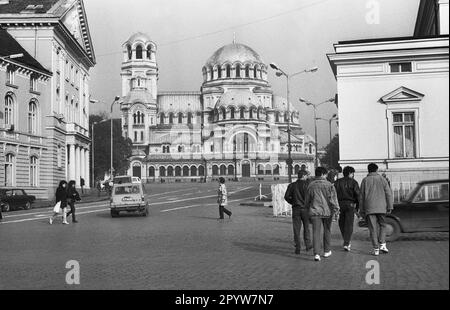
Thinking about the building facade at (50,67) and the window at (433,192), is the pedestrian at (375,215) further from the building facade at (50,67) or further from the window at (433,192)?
the building facade at (50,67)

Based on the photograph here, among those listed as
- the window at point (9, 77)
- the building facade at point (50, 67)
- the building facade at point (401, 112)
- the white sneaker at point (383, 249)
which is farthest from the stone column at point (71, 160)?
→ the building facade at point (401, 112)

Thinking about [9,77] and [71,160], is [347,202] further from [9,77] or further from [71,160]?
[71,160]

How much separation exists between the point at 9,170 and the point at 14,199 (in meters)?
4.85

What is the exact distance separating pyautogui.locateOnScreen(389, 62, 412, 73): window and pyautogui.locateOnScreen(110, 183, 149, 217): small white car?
24397 millimetres

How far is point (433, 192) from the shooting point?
10.6ft

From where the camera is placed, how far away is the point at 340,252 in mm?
11391

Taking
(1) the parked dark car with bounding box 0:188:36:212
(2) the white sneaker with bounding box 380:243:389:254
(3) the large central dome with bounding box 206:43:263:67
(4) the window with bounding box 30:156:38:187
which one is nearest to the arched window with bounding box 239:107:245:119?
(3) the large central dome with bounding box 206:43:263:67

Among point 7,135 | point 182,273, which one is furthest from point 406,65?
point 7,135

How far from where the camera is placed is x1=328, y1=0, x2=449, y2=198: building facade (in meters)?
3.22

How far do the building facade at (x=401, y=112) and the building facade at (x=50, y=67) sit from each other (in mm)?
31419

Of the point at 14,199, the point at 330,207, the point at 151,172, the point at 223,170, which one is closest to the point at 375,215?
the point at 330,207

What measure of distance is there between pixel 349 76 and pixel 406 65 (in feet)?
1.58

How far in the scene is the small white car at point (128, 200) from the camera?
2769cm

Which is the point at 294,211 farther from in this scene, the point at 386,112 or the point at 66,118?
the point at 66,118
